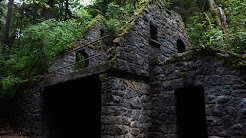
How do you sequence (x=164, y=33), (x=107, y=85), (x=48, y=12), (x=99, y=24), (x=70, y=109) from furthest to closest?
(x=48, y=12)
(x=99, y=24)
(x=70, y=109)
(x=164, y=33)
(x=107, y=85)

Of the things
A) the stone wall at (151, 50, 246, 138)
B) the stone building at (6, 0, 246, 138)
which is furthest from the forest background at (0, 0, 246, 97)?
the stone wall at (151, 50, 246, 138)

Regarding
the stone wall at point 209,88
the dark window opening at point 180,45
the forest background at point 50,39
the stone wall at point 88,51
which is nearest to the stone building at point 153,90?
the stone wall at point 209,88

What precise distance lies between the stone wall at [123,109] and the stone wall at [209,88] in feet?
1.67

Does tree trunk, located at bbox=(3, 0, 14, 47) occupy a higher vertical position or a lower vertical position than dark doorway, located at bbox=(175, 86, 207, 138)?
higher

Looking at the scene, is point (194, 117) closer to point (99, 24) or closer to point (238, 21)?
point (238, 21)

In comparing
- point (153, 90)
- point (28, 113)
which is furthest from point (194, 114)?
point (28, 113)

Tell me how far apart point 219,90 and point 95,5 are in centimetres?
1515

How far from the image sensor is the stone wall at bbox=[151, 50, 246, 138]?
4637 millimetres

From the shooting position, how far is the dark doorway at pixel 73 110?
805 centimetres

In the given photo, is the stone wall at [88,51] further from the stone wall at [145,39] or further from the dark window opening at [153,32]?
the stone wall at [145,39]

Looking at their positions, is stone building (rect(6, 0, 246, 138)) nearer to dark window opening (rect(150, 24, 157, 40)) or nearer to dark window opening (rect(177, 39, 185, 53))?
dark window opening (rect(150, 24, 157, 40))

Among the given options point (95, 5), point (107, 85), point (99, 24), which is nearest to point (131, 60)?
point (107, 85)

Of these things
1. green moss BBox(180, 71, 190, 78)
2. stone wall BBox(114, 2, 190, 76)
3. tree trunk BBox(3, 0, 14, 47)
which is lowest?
green moss BBox(180, 71, 190, 78)

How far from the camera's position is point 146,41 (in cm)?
681
